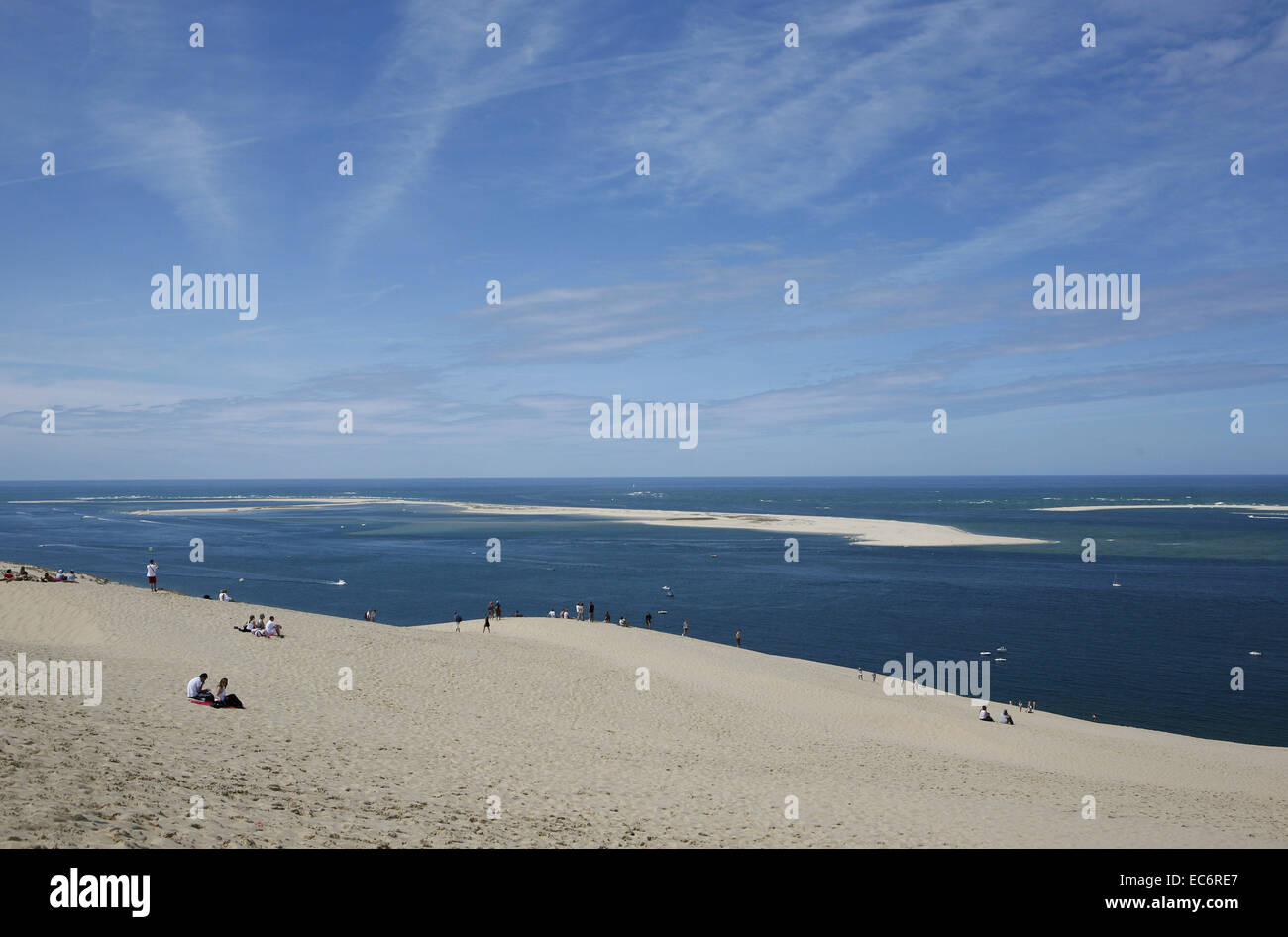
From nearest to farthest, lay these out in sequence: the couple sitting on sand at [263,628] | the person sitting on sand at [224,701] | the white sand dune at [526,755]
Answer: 1. the white sand dune at [526,755]
2. the person sitting on sand at [224,701]
3. the couple sitting on sand at [263,628]

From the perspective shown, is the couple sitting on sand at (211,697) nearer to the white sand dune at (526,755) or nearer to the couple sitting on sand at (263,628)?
the white sand dune at (526,755)

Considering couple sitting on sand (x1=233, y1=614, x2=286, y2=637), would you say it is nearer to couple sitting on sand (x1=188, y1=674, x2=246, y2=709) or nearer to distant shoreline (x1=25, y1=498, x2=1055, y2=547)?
couple sitting on sand (x1=188, y1=674, x2=246, y2=709)

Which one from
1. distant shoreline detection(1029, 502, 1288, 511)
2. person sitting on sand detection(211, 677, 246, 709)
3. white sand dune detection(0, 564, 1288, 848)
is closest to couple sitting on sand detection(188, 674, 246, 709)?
person sitting on sand detection(211, 677, 246, 709)

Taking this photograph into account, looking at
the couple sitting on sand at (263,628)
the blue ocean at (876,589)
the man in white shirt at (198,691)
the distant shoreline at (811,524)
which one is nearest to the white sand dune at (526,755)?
the man in white shirt at (198,691)

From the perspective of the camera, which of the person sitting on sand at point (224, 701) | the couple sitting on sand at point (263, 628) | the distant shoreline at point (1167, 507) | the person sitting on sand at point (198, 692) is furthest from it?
the distant shoreline at point (1167, 507)

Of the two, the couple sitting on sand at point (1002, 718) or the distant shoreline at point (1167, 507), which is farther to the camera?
the distant shoreline at point (1167, 507)

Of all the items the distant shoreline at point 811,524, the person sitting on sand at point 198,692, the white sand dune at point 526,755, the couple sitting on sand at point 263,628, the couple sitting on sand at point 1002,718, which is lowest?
the couple sitting on sand at point 1002,718

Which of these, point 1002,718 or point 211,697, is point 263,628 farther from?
point 1002,718
